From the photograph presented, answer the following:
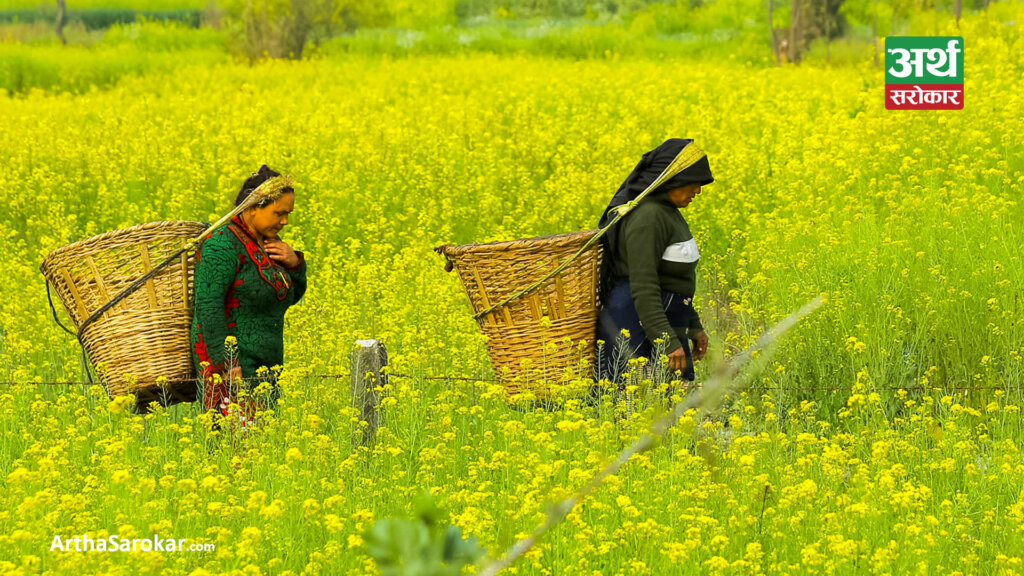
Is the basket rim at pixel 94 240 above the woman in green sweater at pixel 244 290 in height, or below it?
above

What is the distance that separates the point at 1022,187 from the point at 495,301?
497cm

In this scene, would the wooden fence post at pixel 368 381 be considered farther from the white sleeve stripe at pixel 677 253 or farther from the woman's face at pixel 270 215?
the white sleeve stripe at pixel 677 253

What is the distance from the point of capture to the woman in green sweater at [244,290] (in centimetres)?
429

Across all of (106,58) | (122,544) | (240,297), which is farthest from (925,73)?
(106,58)

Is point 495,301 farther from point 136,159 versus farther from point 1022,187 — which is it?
point 136,159

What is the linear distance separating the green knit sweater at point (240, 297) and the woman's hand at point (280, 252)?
32 mm

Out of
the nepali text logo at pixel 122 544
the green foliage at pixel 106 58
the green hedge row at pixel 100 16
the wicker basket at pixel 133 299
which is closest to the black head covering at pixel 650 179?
the wicker basket at pixel 133 299

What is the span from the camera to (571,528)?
3654 mm

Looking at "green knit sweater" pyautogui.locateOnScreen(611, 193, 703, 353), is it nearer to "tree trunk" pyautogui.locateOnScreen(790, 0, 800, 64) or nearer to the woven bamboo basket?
the woven bamboo basket

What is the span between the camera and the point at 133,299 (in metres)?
4.39

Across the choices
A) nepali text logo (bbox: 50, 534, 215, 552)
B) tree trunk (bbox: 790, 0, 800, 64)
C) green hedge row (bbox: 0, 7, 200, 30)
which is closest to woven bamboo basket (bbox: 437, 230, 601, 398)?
nepali text logo (bbox: 50, 534, 215, 552)

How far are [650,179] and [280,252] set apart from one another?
1.45 m

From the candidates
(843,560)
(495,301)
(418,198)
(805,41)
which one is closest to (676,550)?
(843,560)

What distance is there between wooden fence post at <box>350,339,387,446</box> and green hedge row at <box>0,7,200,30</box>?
101ft
